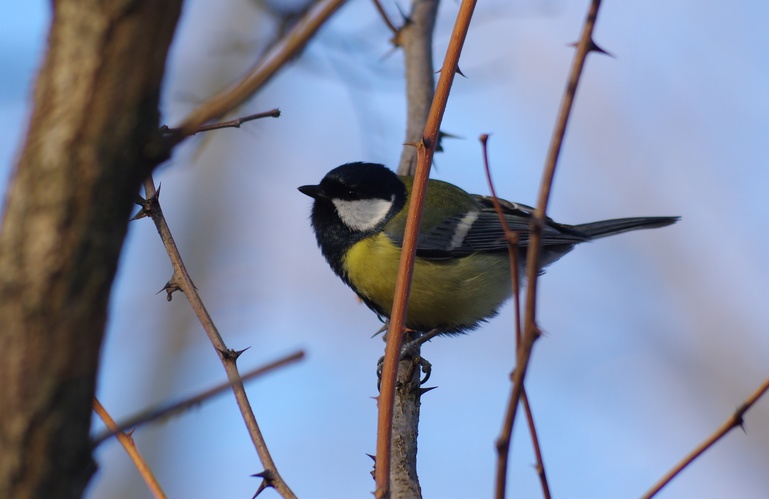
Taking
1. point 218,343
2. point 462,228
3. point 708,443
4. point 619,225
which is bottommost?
point 708,443

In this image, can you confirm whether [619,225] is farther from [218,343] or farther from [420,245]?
[218,343]

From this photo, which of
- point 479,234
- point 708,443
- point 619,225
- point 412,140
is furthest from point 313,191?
point 708,443

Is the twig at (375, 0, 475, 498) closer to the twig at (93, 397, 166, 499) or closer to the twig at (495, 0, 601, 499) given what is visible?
the twig at (495, 0, 601, 499)

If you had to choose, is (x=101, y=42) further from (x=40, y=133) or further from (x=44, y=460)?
(x=44, y=460)

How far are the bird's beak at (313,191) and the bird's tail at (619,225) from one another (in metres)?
1.55

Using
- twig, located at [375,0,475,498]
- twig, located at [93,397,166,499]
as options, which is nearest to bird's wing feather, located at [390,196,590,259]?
twig, located at [375,0,475,498]

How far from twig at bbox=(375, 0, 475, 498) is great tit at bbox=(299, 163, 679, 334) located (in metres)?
2.25

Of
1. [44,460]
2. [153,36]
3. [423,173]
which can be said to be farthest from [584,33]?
[44,460]

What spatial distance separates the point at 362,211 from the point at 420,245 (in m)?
0.38

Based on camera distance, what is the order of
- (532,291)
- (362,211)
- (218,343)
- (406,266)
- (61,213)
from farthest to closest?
(362,211) → (218,343) → (406,266) → (532,291) → (61,213)

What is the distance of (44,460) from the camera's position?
1076 mm

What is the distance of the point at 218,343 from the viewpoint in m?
2.13

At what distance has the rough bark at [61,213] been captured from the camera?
1061 mm

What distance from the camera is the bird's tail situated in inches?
189
